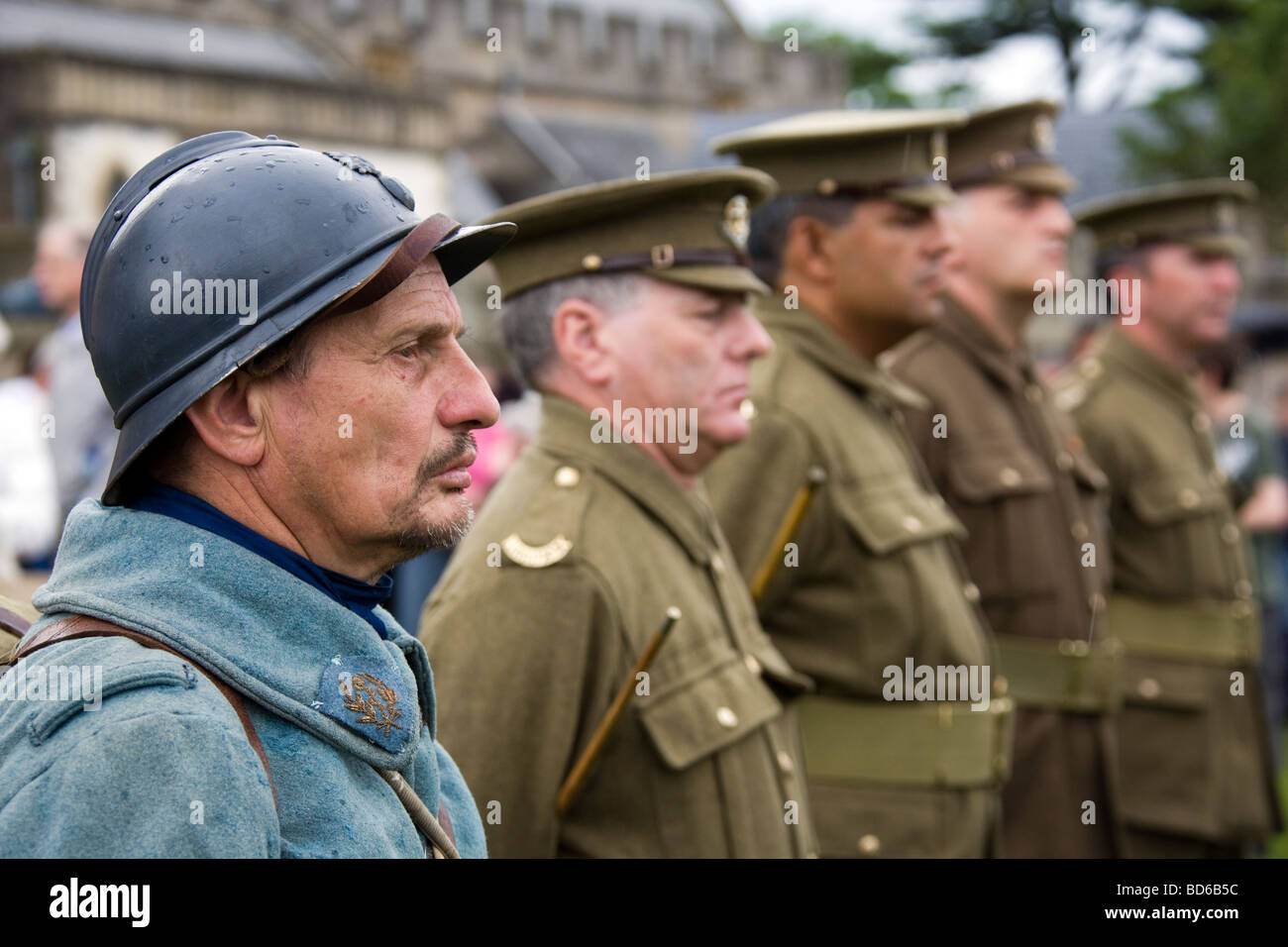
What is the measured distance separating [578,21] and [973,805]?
123 ft

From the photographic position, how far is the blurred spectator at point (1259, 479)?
857cm

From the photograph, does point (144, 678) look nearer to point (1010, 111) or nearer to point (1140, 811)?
point (1010, 111)

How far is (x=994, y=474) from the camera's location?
5.15 meters

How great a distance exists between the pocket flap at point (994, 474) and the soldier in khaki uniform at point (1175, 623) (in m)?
1.26

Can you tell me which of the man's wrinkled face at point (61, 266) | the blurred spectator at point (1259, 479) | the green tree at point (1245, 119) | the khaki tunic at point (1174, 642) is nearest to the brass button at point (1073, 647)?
the khaki tunic at point (1174, 642)

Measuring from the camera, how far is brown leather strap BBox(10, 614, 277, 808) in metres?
1.79

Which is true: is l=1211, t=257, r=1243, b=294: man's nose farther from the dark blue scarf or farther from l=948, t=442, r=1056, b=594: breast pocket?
the dark blue scarf

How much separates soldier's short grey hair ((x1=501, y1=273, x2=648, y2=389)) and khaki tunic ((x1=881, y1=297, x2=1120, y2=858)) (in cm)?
190

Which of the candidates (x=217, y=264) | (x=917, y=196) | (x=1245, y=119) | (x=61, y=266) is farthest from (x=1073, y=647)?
(x=1245, y=119)

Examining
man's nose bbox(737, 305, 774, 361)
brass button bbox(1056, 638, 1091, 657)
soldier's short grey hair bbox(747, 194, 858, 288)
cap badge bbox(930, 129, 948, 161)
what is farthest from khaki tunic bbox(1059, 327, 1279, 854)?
man's nose bbox(737, 305, 774, 361)

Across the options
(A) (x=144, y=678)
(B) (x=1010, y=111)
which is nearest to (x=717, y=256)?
(A) (x=144, y=678)

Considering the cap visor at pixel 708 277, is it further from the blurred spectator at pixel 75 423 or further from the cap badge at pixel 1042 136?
the blurred spectator at pixel 75 423
